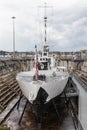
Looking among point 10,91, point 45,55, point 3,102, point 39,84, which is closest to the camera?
point 39,84

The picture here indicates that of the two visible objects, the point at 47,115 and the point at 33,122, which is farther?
the point at 47,115

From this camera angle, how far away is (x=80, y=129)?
14969 millimetres

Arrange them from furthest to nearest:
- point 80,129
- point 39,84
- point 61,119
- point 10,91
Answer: point 10,91, point 61,119, point 39,84, point 80,129

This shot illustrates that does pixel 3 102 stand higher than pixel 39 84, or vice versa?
pixel 39 84

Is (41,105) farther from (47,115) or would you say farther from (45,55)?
(45,55)

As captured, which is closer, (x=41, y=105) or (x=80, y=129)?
(x=80, y=129)

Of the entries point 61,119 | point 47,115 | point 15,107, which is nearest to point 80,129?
point 61,119

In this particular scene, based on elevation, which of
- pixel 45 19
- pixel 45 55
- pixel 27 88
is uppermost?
pixel 45 19

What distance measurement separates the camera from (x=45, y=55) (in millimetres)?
25844

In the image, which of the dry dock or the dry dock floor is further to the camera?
the dry dock

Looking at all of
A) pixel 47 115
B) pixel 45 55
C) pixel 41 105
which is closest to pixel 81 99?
pixel 45 55

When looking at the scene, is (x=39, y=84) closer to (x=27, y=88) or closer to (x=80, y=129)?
(x=27, y=88)

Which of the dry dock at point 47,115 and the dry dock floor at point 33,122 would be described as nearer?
the dry dock floor at point 33,122

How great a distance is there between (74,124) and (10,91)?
9.66 meters
